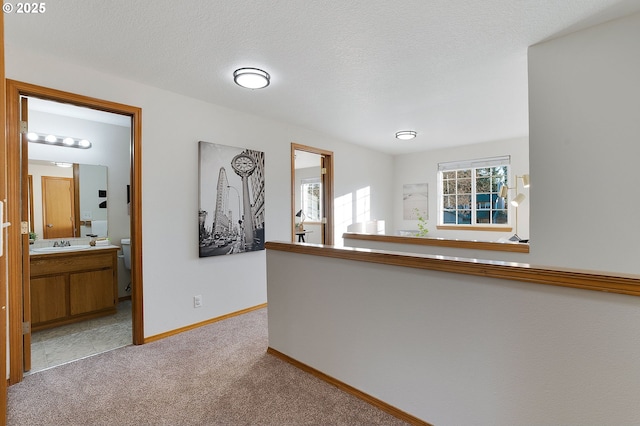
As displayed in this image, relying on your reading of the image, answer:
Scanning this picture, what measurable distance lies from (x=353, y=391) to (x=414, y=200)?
482 centimetres

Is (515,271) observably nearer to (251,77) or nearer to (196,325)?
(251,77)

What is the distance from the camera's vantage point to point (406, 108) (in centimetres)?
344

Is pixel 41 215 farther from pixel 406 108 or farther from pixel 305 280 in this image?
pixel 406 108

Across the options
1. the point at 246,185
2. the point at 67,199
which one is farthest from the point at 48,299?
the point at 246,185

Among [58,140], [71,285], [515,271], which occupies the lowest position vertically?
[71,285]

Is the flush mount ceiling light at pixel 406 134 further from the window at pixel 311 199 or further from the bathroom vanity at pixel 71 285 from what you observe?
the bathroom vanity at pixel 71 285

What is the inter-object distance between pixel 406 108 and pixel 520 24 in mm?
1588

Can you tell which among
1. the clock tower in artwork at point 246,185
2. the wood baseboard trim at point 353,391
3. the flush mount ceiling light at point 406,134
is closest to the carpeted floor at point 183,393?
the wood baseboard trim at point 353,391

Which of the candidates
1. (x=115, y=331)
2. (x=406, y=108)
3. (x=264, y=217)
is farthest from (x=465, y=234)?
(x=115, y=331)

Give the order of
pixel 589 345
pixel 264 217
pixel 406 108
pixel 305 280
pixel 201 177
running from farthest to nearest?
pixel 264 217 → pixel 406 108 → pixel 201 177 → pixel 305 280 → pixel 589 345

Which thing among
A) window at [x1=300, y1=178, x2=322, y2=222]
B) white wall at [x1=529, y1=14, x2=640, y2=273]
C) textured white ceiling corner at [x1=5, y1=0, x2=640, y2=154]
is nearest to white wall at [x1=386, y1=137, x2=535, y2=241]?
textured white ceiling corner at [x1=5, y1=0, x2=640, y2=154]

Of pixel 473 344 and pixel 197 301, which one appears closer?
pixel 473 344

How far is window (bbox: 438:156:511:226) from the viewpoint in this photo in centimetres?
523

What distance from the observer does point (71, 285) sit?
3275mm
